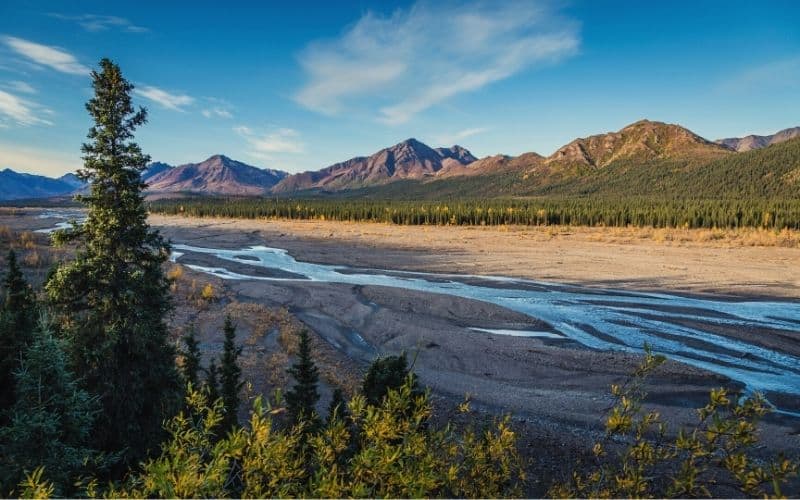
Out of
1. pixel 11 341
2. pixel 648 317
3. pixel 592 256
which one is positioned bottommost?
pixel 648 317

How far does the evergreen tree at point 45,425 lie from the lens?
5.92 metres

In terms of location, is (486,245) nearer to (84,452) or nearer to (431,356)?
(431,356)

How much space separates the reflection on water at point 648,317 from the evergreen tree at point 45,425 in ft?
58.8

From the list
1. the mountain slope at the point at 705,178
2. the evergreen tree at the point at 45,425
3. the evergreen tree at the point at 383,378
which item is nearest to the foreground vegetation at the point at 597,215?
the mountain slope at the point at 705,178

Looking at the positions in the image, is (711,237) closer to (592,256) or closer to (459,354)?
(592,256)

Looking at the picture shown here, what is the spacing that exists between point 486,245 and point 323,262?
20842 mm

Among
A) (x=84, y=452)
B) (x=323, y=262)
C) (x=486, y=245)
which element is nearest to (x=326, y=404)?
(x=84, y=452)

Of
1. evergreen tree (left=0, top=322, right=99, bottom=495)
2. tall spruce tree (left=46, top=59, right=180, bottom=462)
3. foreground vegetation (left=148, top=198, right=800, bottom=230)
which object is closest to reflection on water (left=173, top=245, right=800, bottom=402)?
tall spruce tree (left=46, top=59, right=180, bottom=462)

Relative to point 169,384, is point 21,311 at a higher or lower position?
higher

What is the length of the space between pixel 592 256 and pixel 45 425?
4467 cm

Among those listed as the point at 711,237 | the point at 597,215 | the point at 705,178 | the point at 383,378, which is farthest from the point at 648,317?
the point at 705,178

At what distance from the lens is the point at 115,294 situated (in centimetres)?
1004

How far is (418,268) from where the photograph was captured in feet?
132

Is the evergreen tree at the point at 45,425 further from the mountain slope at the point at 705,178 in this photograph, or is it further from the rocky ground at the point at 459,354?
the mountain slope at the point at 705,178
